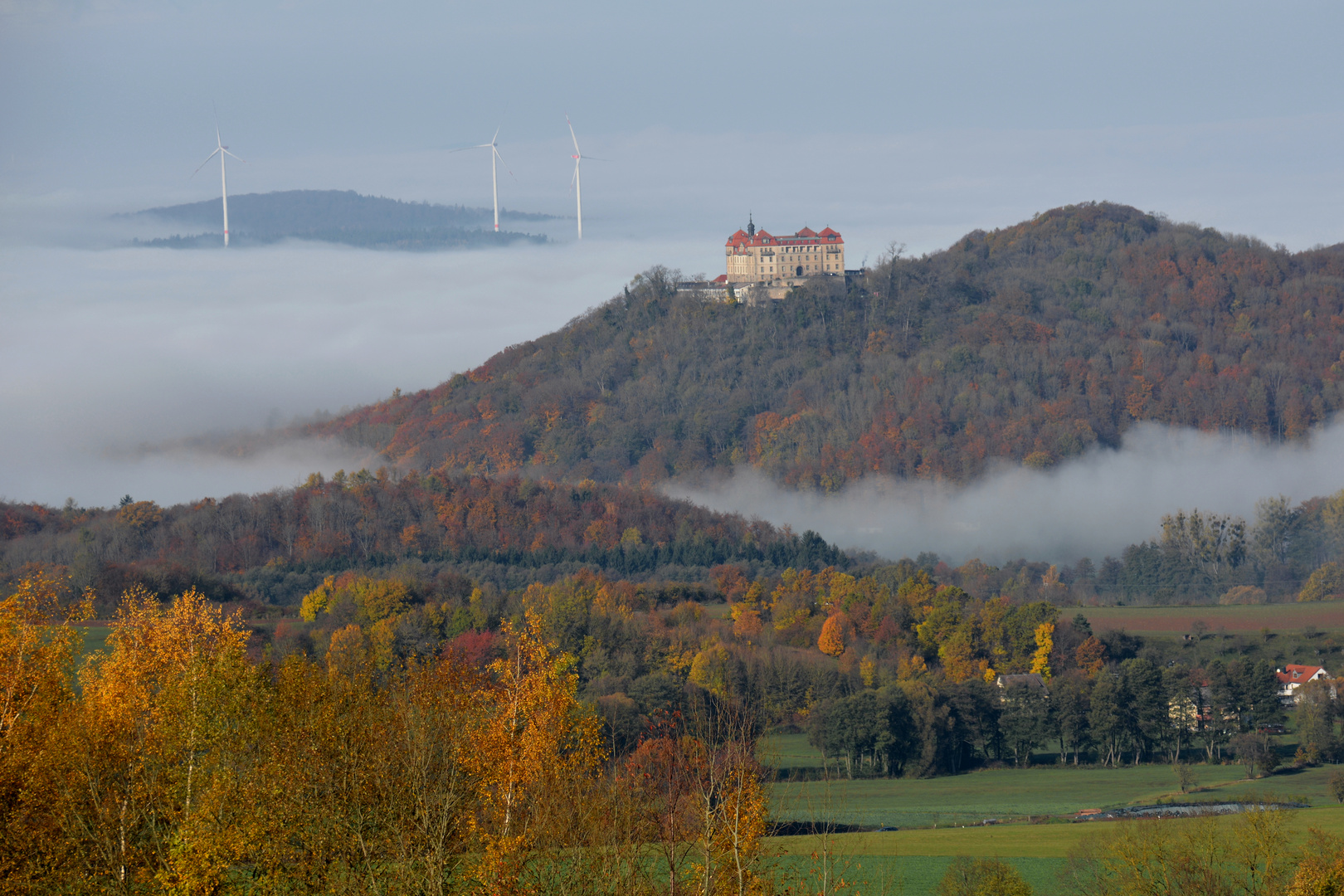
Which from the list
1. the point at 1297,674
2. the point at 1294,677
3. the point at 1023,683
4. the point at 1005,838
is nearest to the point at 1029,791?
the point at 1005,838

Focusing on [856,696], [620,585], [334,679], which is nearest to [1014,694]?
[856,696]

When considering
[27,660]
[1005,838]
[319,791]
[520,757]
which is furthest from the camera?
[1005,838]

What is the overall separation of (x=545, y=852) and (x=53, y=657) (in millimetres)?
17007

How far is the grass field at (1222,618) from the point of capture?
15412cm

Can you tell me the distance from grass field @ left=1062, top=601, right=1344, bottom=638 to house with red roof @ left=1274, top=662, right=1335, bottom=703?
56.0ft

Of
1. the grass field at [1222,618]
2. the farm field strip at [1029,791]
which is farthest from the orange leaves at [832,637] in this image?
the farm field strip at [1029,791]

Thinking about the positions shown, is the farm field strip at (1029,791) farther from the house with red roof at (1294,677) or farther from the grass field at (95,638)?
the grass field at (95,638)

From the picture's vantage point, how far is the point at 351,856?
28.8 meters

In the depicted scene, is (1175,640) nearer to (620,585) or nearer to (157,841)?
(620,585)

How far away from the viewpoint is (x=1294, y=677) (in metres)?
131

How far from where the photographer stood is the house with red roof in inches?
4769

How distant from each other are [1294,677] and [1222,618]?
102ft

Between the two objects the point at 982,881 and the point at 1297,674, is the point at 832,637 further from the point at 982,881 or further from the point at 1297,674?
the point at 982,881

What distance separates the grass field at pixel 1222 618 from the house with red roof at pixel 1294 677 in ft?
Answer: 56.0
